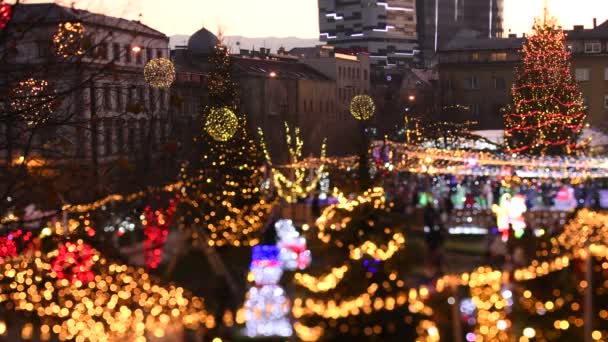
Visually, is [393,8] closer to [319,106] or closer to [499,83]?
[499,83]

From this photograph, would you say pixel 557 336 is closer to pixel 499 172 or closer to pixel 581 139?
pixel 499 172

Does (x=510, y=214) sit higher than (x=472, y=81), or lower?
lower

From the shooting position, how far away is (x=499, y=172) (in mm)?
34812

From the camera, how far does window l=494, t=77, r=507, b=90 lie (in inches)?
3506

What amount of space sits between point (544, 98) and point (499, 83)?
43.7m

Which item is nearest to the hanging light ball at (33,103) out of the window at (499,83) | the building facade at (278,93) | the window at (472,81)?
the building facade at (278,93)

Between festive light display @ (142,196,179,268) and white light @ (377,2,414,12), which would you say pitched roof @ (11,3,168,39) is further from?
white light @ (377,2,414,12)

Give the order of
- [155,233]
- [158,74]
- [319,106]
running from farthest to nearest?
[319,106] < [155,233] < [158,74]

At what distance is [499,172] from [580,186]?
8.17ft

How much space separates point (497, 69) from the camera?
8906 centimetres

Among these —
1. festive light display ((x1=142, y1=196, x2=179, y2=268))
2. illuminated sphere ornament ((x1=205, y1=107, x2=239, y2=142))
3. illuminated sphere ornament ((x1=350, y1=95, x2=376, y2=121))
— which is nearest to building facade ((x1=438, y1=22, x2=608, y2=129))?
illuminated sphere ornament ((x1=350, y1=95, x2=376, y2=121))

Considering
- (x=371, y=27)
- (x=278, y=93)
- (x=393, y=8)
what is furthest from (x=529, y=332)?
(x=393, y=8)

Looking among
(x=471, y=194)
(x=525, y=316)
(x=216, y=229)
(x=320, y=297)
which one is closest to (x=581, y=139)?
(x=471, y=194)

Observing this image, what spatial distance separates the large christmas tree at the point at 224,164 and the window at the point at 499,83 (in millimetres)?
57742
